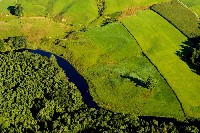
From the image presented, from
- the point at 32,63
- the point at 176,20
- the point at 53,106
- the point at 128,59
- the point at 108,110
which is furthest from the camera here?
the point at 176,20

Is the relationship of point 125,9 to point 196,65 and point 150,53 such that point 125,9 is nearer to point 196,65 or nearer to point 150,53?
point 150,53

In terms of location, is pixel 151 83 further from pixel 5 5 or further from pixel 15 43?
pixel 5 5

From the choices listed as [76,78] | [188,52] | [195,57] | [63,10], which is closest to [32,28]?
[63,10]

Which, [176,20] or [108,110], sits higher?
[176,20]

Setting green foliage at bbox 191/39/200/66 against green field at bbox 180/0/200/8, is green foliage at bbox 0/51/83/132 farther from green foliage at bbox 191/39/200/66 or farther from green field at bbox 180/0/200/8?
green field at bbox 180/0/200/8

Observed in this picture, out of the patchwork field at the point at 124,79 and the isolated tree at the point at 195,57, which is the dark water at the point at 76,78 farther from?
the isolated tree at the point at 195,57

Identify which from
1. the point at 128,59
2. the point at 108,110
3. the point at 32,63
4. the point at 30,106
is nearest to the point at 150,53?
the point at 128,59
